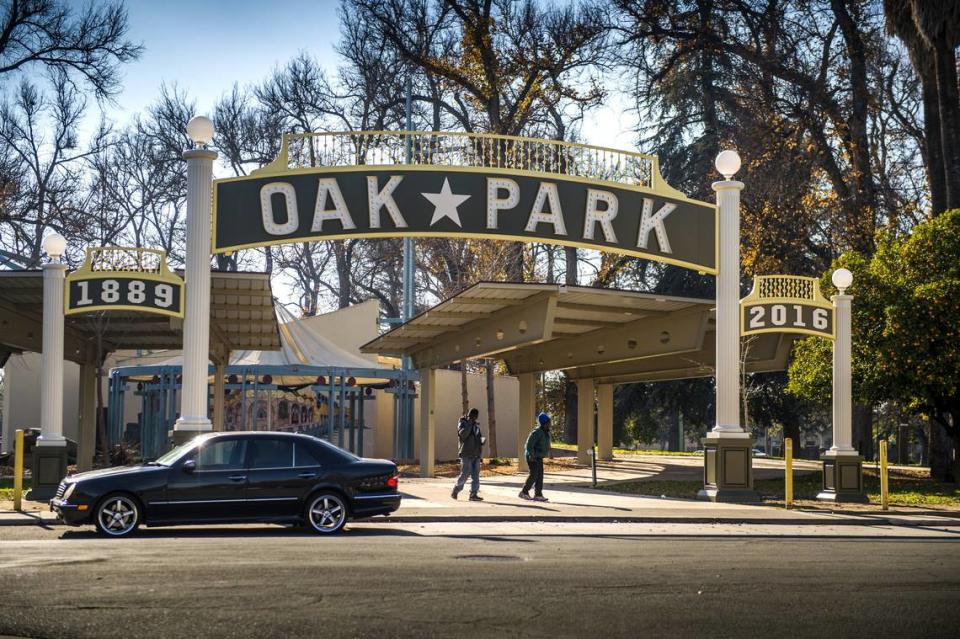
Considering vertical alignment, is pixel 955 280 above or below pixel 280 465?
above

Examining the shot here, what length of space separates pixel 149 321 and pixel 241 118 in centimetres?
2198

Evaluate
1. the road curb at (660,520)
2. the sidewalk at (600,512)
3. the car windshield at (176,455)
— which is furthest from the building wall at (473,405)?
the car windshield at (176,455)

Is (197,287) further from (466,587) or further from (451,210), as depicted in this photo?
(466,587)

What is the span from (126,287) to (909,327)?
16650mm

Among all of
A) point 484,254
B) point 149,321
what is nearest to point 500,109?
point 484,254

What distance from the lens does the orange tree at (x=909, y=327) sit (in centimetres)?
2423

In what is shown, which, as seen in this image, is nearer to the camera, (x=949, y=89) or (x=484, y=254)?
(x=949, y=89)

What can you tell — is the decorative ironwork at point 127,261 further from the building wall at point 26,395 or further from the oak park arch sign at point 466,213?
the building wall at point 26,395

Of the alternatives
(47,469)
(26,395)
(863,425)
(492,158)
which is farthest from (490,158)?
(26,395)

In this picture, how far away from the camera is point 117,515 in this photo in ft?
45.6

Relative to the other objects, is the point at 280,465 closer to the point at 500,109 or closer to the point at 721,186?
the point at 721,186

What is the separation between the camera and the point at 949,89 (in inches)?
1105

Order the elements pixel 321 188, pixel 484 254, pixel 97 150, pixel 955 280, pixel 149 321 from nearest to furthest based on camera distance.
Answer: pixel 321 188
pixel 955 280
pixel 149 321
pixel 484 254
pixel 97 150

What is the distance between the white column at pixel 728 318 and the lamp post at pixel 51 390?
39.6 ft
